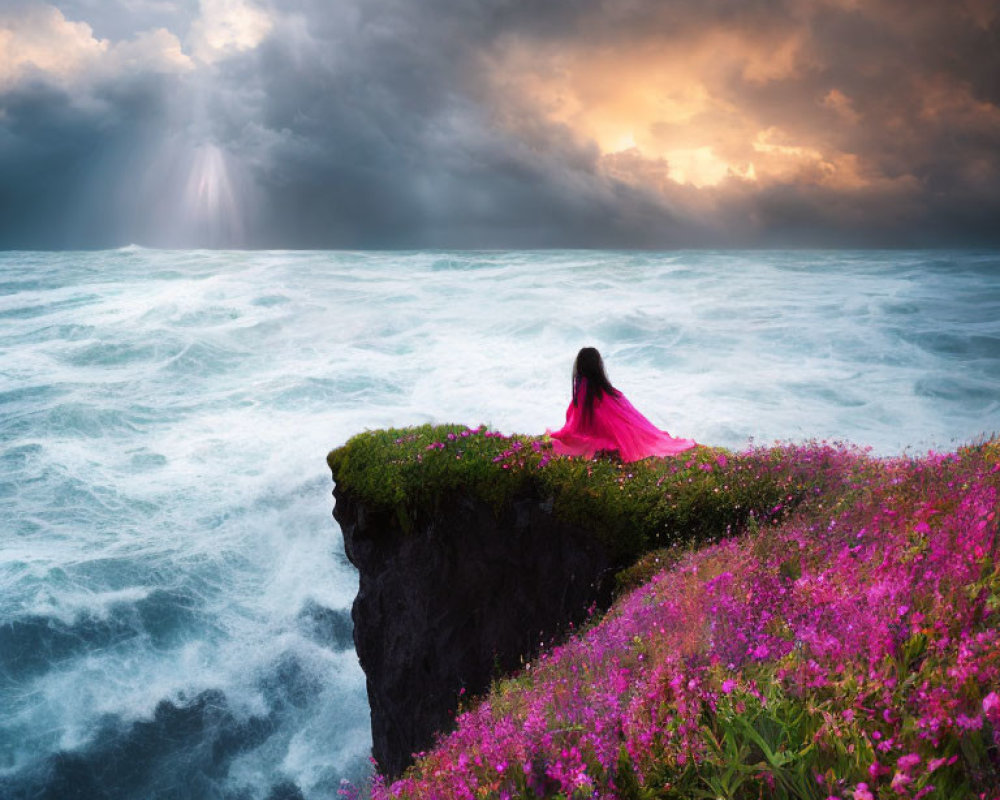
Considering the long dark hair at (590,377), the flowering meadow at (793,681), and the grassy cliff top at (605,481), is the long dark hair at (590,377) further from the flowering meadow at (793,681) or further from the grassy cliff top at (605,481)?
the flowering meadow at (793,681)

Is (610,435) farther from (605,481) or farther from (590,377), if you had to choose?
(605,481)

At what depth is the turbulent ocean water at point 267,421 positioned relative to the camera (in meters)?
13.9

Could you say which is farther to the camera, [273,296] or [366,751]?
[273,296]

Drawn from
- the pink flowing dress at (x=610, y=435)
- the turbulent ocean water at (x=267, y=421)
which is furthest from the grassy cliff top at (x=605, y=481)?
the turbulent ocean water at (x=267, y=421)

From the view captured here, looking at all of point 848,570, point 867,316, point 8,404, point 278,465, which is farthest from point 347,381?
point 867,316

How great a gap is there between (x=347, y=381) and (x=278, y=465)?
911 centimetres

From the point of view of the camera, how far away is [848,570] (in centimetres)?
434

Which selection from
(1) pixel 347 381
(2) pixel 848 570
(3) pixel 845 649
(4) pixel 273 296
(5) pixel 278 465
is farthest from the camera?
(4) pixel 273 296

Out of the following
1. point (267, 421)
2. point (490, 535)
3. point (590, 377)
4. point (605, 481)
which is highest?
point (590, 377)

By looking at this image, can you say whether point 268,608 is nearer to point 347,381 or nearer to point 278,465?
point 278,465

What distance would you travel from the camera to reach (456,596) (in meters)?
8.67

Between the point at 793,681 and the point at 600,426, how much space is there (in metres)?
5.94

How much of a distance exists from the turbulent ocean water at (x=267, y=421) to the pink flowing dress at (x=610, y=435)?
9.21m

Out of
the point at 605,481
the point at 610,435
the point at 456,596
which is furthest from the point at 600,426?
the point at 456,596
